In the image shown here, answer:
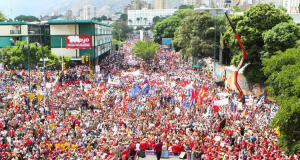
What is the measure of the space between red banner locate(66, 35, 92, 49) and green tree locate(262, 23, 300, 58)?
28729 mm

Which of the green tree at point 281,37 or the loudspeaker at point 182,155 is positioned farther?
the green tree at point 281,37

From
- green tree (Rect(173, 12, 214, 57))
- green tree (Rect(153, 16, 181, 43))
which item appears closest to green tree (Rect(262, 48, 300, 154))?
green tree (Rect(173, 12, 214, 57))

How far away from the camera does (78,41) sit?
53.3 metres

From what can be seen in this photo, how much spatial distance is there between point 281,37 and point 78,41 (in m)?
31.5

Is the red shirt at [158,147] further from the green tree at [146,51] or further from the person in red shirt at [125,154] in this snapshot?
the green tree at [146,51]

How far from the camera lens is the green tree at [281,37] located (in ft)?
97.6

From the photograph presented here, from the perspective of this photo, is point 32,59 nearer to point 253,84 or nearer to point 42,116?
point 42,116

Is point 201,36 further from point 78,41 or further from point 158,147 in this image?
point 158,147

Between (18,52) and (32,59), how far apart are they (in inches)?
87.9

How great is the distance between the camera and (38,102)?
1145 inches

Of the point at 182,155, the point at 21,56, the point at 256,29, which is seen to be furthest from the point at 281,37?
the point at 21,56

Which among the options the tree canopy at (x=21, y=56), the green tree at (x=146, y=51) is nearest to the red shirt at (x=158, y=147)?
the tree canopy at (x=21, y=56)

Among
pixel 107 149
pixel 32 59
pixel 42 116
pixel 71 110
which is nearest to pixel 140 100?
pixel 71 110

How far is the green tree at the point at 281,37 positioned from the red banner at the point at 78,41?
28729 millimetres
